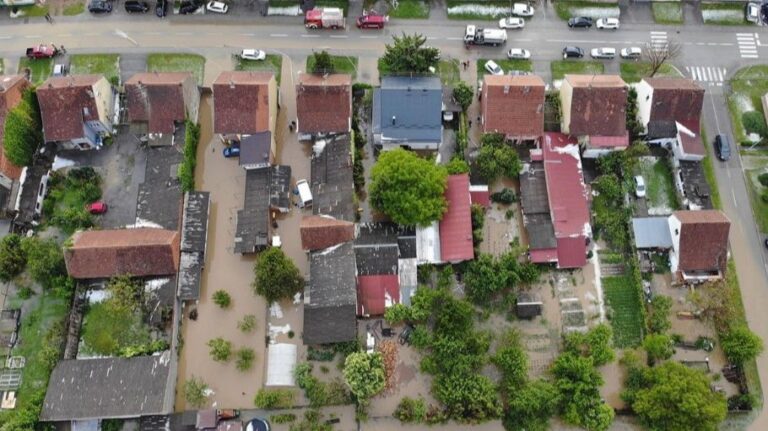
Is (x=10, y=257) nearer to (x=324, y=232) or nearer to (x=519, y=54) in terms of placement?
(x=324, y=232)

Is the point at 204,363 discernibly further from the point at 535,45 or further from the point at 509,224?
the point at 535,45

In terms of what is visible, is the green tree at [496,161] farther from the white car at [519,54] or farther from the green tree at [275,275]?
the green tree at [275,275]

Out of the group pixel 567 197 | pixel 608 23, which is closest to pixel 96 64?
pixel 567 197

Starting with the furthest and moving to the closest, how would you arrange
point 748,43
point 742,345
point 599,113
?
point 748,43, point 599,113, point 742,345

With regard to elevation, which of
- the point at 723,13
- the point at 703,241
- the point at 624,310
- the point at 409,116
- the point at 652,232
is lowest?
the point at 624,310

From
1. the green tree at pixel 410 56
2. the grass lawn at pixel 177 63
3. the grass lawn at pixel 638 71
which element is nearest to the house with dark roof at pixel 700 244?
the grass lawn at pixel 638 71

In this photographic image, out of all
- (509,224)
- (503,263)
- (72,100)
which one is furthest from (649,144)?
(72,100)
